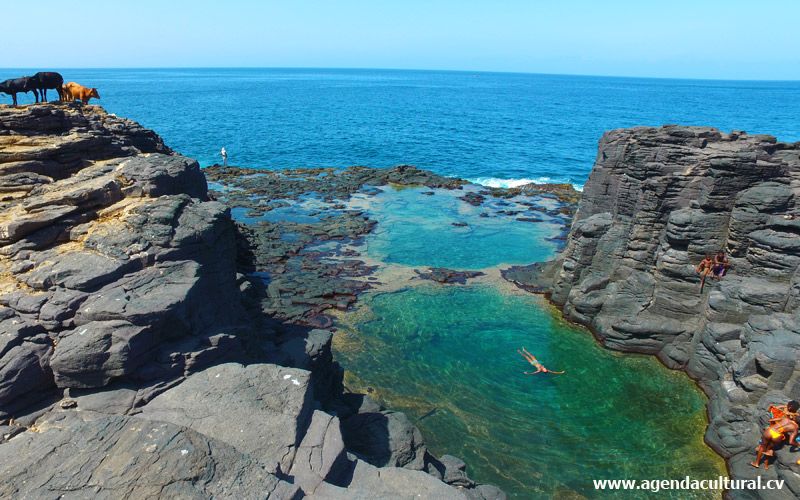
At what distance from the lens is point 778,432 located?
1570 cm

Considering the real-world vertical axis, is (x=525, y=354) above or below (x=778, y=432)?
below

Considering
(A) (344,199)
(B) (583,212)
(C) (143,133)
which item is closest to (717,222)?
(B) (583,212)

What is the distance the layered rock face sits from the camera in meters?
18.1

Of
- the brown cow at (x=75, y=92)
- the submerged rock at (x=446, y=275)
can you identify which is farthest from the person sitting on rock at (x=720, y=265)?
the brown cow at (x=75, y=92)

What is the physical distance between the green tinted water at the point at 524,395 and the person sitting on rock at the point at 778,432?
1748 mm

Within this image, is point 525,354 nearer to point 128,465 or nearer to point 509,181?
point 128,465

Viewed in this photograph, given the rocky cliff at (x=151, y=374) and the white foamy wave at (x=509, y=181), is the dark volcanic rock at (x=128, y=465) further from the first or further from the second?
the white foamy wave at (x=509, y=181)

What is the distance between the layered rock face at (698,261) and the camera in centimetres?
1808

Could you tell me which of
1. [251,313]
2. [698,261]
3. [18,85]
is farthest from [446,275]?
[18,85]

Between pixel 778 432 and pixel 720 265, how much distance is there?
9.32m

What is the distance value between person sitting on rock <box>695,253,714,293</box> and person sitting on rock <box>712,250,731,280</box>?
21 centimetres

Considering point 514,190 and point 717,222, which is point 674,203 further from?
point 514,190

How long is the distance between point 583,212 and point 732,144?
28.3ft

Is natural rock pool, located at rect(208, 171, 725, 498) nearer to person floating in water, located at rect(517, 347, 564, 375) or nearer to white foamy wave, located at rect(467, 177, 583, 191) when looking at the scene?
person floating in water, located at rect(517, 347, 564, 375)
